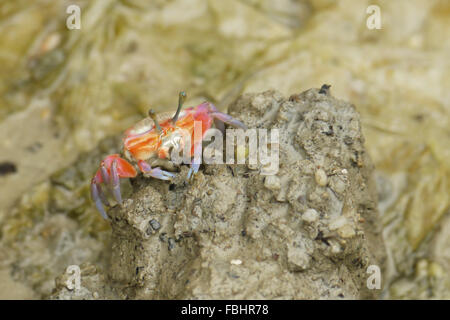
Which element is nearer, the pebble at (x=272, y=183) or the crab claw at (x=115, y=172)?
the pebble at (x=272, y=183)

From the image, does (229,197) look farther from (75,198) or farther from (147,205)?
(75,198)

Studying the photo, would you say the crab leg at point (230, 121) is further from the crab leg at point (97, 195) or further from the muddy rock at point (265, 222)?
the crab leg at point (97, 195)

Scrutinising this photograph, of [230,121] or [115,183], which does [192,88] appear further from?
[115,183]

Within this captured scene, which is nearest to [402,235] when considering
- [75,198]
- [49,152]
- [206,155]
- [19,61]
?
[206,155]

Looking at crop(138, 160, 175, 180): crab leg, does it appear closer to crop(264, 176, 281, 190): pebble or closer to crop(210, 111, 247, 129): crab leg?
crop(210, 111, 247, 129): crab leg

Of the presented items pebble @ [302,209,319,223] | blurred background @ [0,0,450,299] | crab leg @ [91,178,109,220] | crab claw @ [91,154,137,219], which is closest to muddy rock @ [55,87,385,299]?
pebble @ [302,209,319,223]

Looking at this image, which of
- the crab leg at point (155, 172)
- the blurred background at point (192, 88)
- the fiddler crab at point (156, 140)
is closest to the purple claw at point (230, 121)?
the fiddler crab at point (156, 140)
